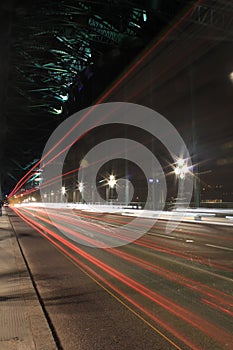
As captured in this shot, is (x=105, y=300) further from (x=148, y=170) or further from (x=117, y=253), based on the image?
(x=148, y=170)

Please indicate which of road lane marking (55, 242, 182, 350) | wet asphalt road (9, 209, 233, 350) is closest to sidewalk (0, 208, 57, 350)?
wet asphalt road (9, 209, 233, 350)

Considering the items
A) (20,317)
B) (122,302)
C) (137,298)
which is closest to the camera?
(20,317)

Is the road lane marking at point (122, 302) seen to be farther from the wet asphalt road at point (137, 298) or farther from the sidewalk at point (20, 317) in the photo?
the sidewalk at point (20, 317)

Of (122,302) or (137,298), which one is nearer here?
(122,302)

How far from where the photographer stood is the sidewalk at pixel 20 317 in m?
3.65

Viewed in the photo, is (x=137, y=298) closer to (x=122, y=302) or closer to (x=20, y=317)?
(x=122, y=302)

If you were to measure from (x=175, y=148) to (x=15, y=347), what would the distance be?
253ft

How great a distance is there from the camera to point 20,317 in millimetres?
4430

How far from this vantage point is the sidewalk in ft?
12.0

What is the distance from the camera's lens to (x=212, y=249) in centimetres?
1155

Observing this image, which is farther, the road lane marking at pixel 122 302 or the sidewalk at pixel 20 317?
the road lane marking at pixel 122 302

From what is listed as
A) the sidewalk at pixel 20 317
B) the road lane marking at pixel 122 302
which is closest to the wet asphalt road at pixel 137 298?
the road lane marking at pixel 122 302

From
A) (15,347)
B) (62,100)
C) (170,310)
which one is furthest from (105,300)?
(62,100)

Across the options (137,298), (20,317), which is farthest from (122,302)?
(20,317)
